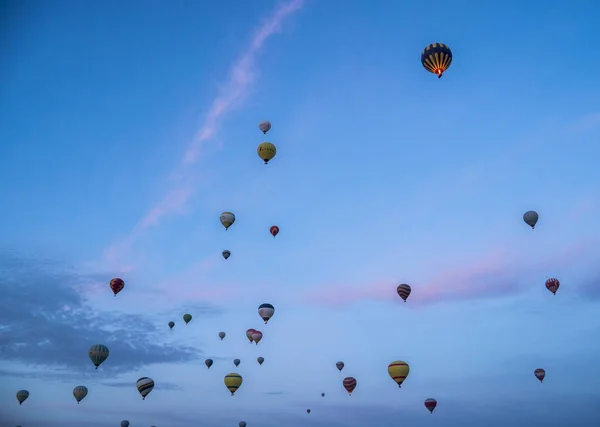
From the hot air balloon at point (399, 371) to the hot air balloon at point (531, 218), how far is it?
63.3ft

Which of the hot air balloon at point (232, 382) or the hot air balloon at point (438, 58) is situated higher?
the hot air balloon at point (438, 58)

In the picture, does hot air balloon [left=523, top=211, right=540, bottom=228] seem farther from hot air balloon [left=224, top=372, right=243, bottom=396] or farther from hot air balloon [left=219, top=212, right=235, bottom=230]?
hot air balloon [left=224, top=372, right=243, bottom=396]

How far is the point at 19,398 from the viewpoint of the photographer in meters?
60.5

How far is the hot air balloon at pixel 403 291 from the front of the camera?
51.6 m

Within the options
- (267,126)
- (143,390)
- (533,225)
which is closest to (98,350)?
(143,390)

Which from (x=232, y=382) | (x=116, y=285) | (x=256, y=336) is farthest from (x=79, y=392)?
(x=256, y=336)

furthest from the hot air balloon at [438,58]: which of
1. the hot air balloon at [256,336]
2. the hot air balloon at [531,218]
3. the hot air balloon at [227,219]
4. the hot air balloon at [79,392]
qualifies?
the hot air balloon at [79,392]

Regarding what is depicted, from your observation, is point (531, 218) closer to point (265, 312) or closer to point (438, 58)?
point (438, 58)

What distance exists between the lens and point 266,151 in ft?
160

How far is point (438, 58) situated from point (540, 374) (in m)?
40.6

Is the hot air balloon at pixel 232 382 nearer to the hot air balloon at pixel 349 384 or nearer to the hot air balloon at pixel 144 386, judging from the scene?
the hot air balloon at pixel 144 386

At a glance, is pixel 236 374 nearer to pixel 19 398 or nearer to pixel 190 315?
pixel 190 315

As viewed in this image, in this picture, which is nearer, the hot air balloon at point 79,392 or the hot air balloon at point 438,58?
the hot air balloon at point 438,58

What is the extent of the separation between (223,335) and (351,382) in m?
19.5
